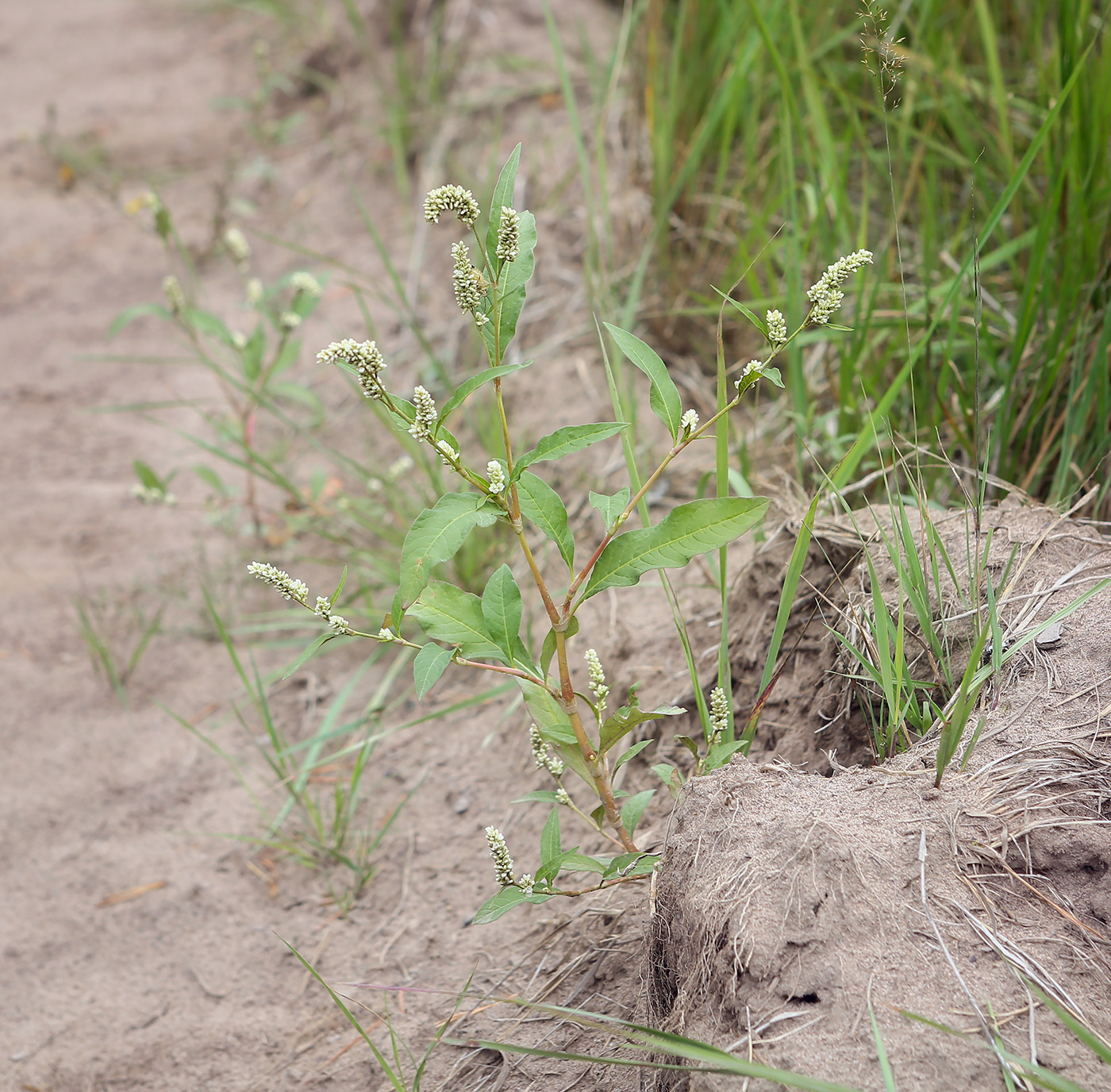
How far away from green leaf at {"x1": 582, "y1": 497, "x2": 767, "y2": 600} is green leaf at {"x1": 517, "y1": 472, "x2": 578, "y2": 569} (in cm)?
5

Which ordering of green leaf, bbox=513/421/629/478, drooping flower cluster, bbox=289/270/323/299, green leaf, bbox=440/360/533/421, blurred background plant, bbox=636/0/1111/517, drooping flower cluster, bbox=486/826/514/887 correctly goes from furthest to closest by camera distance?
drooping flower cluster, bbox=289/270/323/299, blurred background plant, bbox=636/0/1111/517, drooping flower cluster, bbox=486/826/514/887, green leaf, bbox=513/421/629/478, green leaf, bbox=440/360/533/421

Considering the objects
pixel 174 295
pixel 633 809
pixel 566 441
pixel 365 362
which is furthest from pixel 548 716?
pixel 174 295

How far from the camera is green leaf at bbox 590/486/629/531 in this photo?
1094mm

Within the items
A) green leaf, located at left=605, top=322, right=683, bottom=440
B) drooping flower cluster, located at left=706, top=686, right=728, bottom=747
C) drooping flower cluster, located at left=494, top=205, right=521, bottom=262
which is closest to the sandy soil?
drooping flower cluster, located at left=706, top=686, right=728, bottom=747

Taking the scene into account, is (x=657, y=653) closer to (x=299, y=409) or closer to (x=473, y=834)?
(x=473, y=834)

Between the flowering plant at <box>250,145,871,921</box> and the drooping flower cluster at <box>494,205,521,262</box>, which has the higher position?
the drooping flower cluster at <box>494,205,521,262</box>

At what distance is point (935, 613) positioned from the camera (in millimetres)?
1279

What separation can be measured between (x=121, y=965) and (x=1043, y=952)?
1.50 meters

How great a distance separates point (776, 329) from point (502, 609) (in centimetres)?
48

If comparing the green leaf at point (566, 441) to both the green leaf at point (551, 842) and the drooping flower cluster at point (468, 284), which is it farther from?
the green leaf at point (551, 842)

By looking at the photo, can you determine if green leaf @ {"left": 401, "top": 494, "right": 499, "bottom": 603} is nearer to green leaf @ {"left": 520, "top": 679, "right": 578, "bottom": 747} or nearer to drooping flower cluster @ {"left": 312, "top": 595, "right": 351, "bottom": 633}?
drooping flower cluster @ {"left": 312, "top": 595, "right": 351, "bottom": 633}

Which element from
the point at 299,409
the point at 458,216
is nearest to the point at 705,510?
the point at 458,216

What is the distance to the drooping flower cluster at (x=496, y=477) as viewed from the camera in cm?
98

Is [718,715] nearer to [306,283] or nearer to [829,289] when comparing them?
[829,289]
